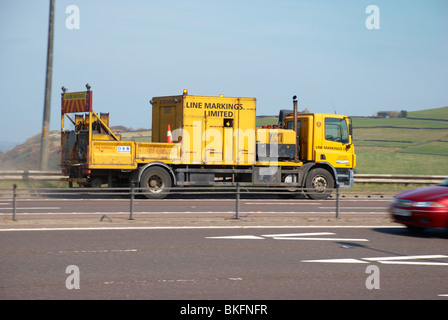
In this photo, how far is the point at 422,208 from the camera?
39.9 ft

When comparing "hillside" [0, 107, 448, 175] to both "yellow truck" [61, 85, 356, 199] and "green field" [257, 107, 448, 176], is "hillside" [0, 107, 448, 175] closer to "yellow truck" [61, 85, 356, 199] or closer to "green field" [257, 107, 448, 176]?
"green field" [257, 107, 448, 176]

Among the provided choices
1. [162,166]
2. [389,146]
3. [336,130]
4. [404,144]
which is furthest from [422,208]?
[404,144]

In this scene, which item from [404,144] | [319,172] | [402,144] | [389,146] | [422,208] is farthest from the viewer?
[402,144]

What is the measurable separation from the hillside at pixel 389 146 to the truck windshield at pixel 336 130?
10.8 feet

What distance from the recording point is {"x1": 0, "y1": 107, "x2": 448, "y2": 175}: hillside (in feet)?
87.6

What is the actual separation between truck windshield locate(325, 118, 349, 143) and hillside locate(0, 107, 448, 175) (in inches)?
129

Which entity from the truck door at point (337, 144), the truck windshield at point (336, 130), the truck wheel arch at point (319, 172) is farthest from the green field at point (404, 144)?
the truck wheel arch at point (319, 172)

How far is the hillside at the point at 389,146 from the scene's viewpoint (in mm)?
26686

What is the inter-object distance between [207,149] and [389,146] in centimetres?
3943

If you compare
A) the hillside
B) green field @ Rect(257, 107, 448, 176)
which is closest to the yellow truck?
the hillside

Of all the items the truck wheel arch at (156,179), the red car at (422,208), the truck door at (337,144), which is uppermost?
the truck door at (337,144)

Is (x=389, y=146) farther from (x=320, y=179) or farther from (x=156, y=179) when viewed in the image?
(x=156, y=179)

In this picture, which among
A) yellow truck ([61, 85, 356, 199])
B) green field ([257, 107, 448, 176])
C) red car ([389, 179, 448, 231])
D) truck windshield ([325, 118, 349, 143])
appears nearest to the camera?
red car ([389, 179, 448, 231])

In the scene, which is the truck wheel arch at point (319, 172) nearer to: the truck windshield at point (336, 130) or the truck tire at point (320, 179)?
the truck tire at point (320, 179)
